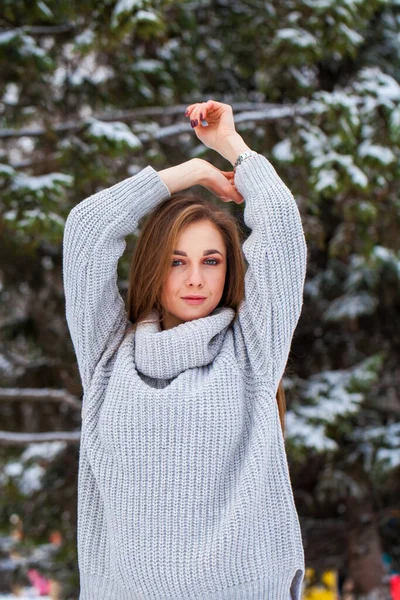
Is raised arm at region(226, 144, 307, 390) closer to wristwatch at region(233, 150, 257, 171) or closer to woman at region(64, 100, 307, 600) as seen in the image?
woman at region(64, 100, 307, 600)

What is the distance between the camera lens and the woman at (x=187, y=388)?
1.63 meters

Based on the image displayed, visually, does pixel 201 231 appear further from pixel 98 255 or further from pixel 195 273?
pixel 98 255

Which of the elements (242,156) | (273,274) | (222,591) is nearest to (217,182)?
(242,156)

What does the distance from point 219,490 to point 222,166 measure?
3.16m

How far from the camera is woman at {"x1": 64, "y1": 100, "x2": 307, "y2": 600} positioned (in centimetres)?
163

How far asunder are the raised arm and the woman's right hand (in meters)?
0.25

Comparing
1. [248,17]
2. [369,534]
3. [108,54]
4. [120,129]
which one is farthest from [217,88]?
[369,534]

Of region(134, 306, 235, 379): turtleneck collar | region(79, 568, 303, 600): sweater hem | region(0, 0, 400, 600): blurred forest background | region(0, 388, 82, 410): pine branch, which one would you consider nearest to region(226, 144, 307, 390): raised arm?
region(134, 306, 235, 379): turtleneck collar

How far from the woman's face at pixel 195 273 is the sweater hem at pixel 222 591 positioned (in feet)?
2.07

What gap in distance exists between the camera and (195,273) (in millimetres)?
1835

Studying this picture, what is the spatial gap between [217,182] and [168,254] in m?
0.24

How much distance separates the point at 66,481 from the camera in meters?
5.28

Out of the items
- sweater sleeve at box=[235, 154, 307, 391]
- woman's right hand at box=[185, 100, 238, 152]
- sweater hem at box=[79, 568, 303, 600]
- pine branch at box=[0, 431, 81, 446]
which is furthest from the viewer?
pine branch at box=[0, 431, 81, 446]

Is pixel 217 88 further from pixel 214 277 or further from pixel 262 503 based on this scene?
pixel 262 503
